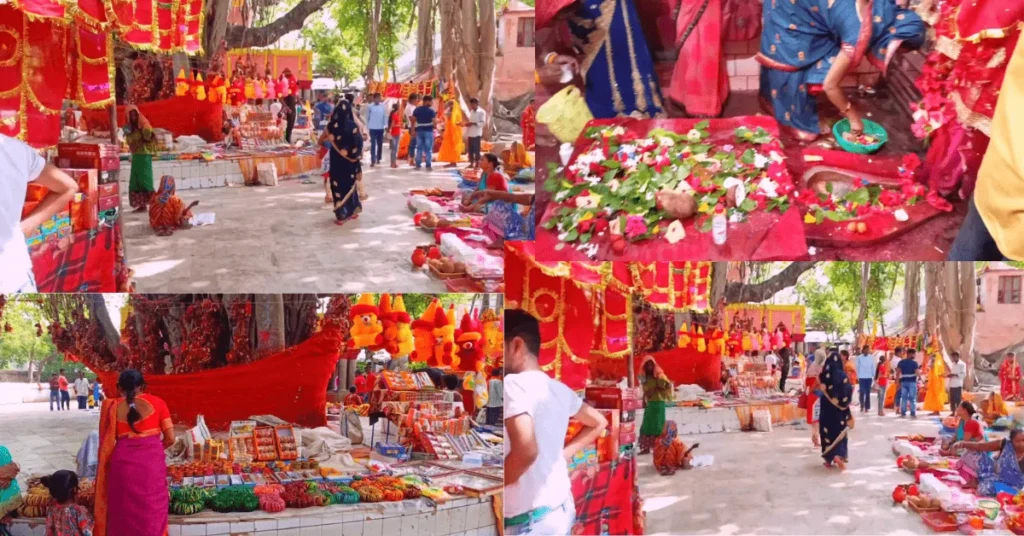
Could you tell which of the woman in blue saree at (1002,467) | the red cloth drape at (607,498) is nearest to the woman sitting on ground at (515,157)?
the red cloth drape at (607,498)

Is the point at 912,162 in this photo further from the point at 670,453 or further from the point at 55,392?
the point at 55,392

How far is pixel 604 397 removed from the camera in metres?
5.74

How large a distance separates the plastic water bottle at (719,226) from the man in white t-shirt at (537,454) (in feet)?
3.52

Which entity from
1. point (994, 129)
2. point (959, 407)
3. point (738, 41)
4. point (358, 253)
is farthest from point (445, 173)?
point (959, 407)

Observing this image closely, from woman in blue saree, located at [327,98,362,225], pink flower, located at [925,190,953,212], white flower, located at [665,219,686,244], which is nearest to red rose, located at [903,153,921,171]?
pink flower, located at [925,190,953,212]

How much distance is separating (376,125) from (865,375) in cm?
299

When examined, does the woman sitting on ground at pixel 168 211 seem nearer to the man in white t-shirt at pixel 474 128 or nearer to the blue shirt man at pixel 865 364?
the man in white t-shirt at pixel 474 128

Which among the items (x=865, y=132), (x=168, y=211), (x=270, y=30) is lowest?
(x=168, y=211)

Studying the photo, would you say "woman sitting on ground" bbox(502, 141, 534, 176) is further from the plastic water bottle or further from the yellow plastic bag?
the plastic water bottle

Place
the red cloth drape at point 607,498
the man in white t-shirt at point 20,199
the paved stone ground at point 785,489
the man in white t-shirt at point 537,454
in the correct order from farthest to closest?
the paved stone ground at point 785,489, the red cloth drape at point 607,498, the man in white t-shirt at point 537,454, the man in white t-shirt at point 20,199

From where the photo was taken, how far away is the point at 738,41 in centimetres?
545

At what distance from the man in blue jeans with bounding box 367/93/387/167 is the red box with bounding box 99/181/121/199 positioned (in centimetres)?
120

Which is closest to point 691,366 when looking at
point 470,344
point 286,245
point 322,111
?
point 470,344

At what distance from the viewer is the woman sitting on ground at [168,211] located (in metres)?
5.07
